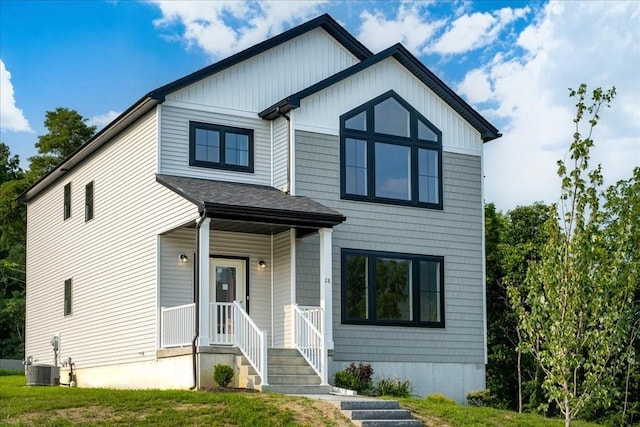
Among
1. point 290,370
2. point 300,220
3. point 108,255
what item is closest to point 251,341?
point 290,370

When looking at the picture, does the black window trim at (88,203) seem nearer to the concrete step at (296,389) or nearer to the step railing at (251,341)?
the step railing at (251,341)

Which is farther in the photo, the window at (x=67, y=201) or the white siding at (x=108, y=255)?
the window at (x=67, y=201)

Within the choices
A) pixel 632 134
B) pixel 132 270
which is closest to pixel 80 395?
pixel 132 270

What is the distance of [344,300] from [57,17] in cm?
1647

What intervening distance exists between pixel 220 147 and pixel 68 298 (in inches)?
304

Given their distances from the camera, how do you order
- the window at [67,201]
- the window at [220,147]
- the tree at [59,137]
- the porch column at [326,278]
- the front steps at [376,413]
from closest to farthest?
the front steps at [376,413]
the porch column at [326,278]
the window at [220,147]
the window at [67,201]
the tree at [59,137]

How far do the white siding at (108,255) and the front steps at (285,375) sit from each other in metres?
3.09

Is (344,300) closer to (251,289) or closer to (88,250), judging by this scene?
(251,289)

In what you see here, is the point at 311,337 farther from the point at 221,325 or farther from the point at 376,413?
the point at 376,413

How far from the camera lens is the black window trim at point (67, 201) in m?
27.9

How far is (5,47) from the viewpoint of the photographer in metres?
44.2

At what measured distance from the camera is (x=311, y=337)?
20.4 metres

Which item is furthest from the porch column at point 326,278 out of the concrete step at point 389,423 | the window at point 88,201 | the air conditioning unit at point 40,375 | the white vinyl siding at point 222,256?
the air conditioning unit at point 40,375

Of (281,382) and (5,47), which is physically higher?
(5,47)
